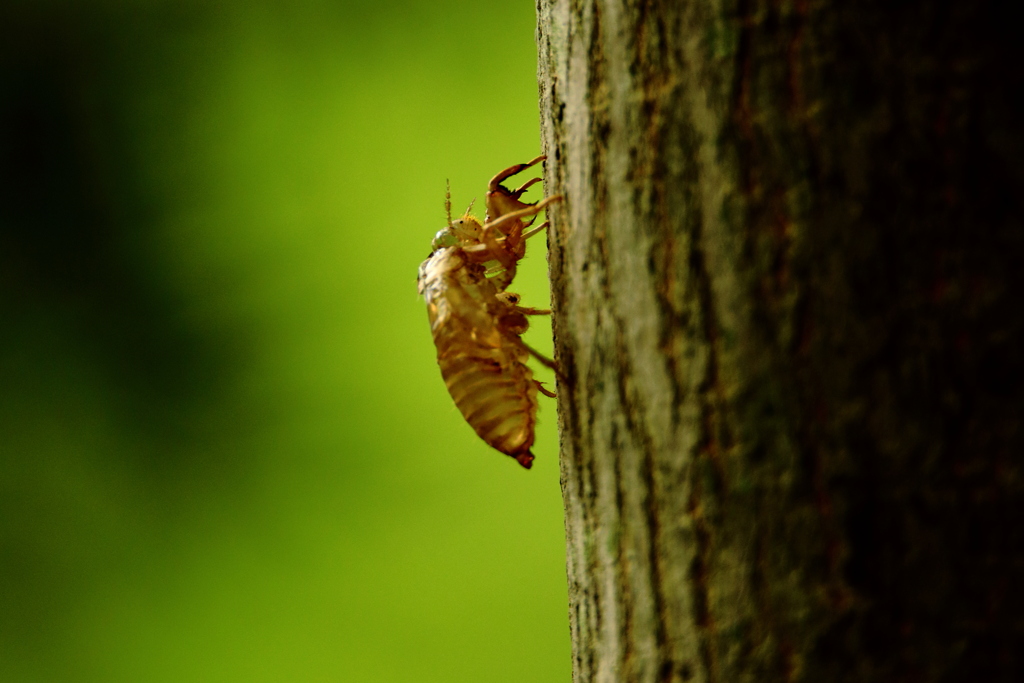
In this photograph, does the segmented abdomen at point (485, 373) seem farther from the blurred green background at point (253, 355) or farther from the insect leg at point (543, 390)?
the blurred green background at point (253, 355)

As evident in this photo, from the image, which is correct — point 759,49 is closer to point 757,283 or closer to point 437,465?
point 757,283

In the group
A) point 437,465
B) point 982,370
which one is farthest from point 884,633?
point 437,465

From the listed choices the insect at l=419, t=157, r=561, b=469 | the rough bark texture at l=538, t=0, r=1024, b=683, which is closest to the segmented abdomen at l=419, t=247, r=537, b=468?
the insect at l=419, t=157, r=561, b=469

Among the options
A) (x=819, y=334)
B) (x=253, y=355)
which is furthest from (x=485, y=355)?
(x=253, y=355)

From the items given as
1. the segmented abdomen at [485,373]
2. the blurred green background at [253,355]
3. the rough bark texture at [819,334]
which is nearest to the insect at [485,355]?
the segmented abdomen at [485,373]

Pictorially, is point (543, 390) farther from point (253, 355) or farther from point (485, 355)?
point (253, 355)

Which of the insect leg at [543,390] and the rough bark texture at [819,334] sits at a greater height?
the insect leg at [543,390]

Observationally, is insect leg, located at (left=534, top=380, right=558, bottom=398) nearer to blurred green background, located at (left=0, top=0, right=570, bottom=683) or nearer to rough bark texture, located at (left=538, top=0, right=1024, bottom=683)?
rough bark texture, located at (left=538, top=0, right=1024, bottom=683)

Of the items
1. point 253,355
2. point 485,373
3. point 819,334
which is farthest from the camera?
point 253,355
